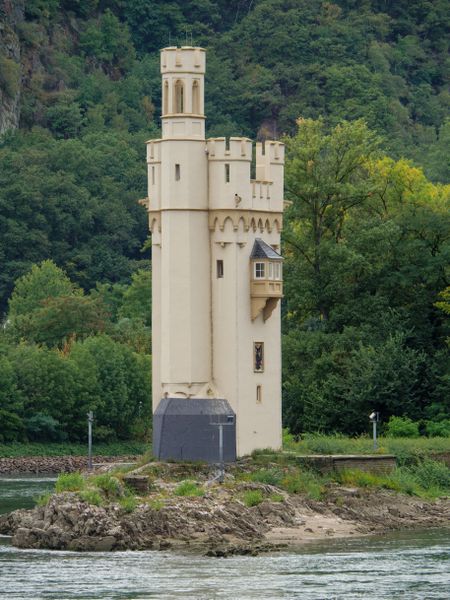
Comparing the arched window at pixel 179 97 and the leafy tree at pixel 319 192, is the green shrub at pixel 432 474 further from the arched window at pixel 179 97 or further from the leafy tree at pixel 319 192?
the leafy tree at pixel 319 192

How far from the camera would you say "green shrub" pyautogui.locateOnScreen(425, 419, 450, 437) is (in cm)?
9844

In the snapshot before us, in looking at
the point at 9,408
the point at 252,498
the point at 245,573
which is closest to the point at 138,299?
the point at 9,408

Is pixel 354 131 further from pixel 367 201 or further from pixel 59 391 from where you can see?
pixel 59 391

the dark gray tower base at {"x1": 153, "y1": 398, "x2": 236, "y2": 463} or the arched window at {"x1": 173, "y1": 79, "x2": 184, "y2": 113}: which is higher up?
the arched window at {"x1": 173, "y1": 79, "x2": 184, "y2": 113}

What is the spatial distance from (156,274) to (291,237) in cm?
1798

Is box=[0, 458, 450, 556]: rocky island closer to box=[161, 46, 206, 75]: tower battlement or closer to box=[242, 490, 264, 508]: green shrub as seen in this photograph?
box=[242, 490, 264, 508]: green shrub

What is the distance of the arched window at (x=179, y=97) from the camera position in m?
88.3

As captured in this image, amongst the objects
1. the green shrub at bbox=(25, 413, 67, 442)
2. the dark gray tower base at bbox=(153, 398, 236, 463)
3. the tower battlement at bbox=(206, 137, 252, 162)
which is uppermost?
the tower battlement at bbox=(206, 137, 252, 162)

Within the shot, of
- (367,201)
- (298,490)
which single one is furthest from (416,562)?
(367,201)

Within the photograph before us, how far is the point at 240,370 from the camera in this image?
87500 millimetres

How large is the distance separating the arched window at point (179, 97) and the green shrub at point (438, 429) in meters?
16.9

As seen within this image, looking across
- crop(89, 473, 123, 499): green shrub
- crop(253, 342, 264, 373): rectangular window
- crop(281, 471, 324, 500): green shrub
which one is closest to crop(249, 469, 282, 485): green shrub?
crop(281, 471, 324, 500): green shrub

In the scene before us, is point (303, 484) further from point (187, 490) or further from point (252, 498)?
point (187, 490)

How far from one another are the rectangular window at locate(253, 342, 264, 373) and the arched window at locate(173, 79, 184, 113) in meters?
7.61
